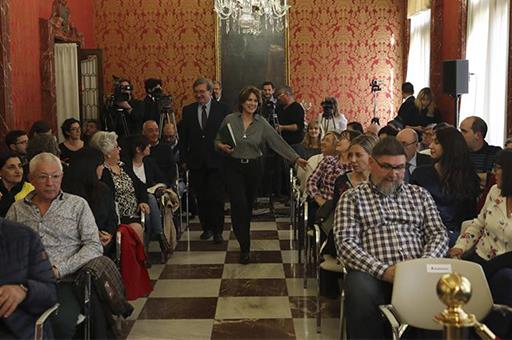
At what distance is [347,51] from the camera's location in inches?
435

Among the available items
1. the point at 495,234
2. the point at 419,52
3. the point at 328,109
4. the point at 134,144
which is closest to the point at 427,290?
the point at 495,234

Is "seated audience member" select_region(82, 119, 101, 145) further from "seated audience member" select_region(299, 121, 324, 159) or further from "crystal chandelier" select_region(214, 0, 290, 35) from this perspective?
"seated audience member" select_region(299, 121, 324, 159)

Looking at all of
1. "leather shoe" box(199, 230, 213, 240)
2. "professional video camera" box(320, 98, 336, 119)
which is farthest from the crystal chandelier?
"leather shoe" box(199, 230, 213, 240)

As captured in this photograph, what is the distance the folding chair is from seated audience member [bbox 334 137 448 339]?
357mm

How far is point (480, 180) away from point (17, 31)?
505 centimetres

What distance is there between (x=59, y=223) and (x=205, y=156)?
343cm

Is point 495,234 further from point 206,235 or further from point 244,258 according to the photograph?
point 206,235

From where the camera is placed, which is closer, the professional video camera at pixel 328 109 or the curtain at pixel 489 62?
the curtain at pixel 489 62

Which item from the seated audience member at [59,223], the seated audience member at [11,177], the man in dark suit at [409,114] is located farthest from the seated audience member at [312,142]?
the seated audience member at [59,223]

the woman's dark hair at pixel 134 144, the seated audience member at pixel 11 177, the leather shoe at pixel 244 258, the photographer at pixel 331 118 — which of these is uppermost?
the photographer at pixel 331 118

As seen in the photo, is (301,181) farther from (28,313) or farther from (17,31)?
(28,313)

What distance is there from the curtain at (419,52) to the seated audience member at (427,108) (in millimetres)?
969

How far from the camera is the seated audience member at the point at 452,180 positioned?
4375 mm

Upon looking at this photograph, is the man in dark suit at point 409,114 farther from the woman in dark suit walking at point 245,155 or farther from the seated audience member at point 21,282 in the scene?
the seated audience member at point 21,282
